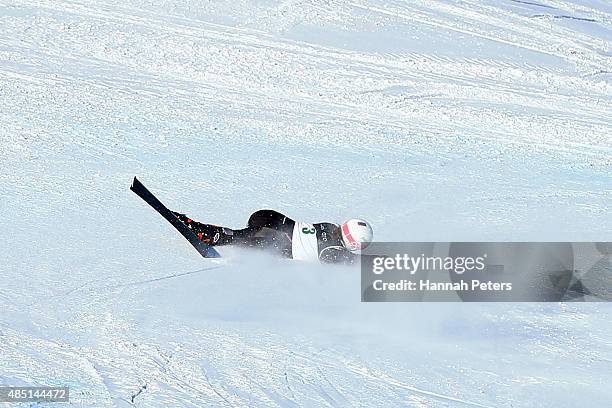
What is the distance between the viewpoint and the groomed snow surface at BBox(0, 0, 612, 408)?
7078 mm

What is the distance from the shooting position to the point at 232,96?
44.2 feet

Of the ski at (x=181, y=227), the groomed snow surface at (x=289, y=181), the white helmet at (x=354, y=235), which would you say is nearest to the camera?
the groomed snow surface at (x=289, y=181)

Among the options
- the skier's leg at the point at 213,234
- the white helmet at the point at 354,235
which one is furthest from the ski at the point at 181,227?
the white helmet at the point at 354,235

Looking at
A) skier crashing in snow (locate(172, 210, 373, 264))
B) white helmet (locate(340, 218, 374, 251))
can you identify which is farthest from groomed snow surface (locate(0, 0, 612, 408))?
white helmet (locate(340, 218, 374, 251))

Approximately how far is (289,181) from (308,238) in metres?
2.52

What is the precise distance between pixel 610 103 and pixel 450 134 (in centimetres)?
299

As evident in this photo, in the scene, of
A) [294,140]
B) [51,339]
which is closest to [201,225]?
[51,339]

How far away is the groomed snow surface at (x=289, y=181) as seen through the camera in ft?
23.2

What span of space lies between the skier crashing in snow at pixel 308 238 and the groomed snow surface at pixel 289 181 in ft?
0.43

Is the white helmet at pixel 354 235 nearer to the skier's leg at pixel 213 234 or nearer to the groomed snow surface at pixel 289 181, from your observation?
the groomed snow surface at pixel 289 181

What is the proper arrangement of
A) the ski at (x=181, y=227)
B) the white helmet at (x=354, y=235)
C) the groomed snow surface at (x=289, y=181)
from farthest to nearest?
the ski at (x=181, y=227)
the white helmet at (x=354, y=235)
the groomed snow surface at (x=289, y=181)

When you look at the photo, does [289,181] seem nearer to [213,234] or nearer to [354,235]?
[213,234]

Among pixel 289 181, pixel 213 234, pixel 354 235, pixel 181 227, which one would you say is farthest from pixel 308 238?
pixel 289 181

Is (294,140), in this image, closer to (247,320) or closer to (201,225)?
(201,225)
